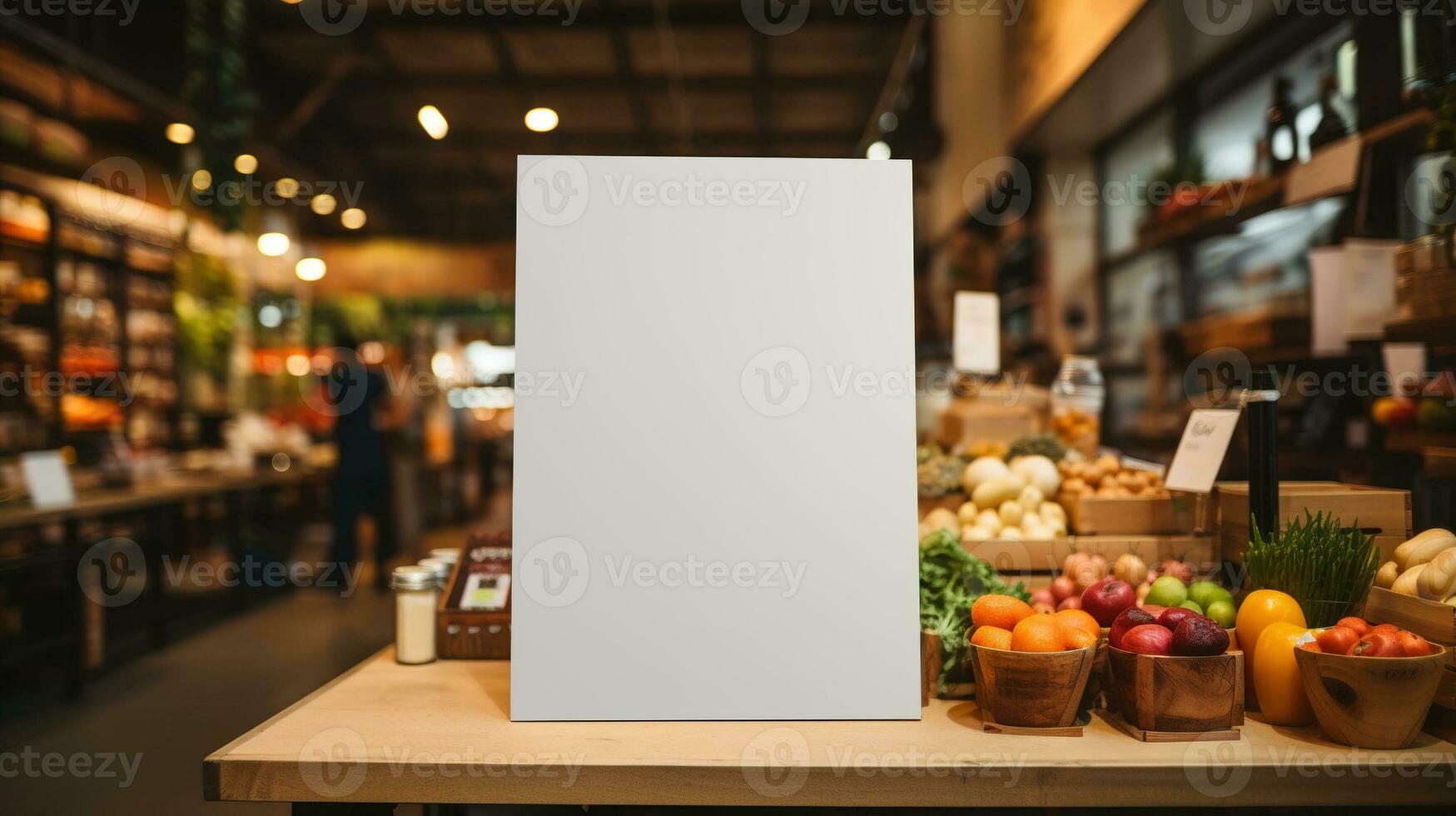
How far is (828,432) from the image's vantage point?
1.50 metres

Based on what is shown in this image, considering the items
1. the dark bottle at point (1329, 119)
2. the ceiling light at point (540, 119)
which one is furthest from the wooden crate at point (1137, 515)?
the ceiling light at point (540, 119)

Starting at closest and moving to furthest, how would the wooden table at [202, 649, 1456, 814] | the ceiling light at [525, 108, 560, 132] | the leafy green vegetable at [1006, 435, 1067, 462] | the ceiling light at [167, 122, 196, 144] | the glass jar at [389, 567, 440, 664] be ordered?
the wooden table at [202, 649, 1456, 814] → the glass jar at [389, 567, 440, 664] → the leafy green vegetable at [1006, 435, 1067, 462] → the ceiling light at [525, 108, 560, 132] → the ceiling light at [167, 122, 196, 144]

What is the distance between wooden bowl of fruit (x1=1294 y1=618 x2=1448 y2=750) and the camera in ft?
4.53

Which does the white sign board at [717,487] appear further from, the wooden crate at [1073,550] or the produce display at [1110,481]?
the produce display at [1110,481]

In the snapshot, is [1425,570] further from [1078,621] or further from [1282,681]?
[1078,621]

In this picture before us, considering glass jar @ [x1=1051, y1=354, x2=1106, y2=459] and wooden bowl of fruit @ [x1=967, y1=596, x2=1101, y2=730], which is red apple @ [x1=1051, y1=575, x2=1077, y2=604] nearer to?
wooden bowl of fruit @ [x1=967, y1=596, x2=1101, y2=730]

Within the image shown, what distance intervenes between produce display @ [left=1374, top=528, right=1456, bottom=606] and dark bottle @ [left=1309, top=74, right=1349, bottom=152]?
5.42 ft

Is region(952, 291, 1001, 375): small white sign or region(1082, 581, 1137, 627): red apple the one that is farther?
region(952, 291, 1001, 375): small white sign

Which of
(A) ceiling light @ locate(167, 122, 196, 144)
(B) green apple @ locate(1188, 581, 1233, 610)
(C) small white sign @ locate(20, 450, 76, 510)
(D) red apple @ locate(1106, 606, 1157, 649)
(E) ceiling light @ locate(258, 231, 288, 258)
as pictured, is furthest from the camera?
(E) ceiling light @ locate(258, 231, 288, 258)

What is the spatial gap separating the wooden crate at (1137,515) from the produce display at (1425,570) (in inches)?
16.6

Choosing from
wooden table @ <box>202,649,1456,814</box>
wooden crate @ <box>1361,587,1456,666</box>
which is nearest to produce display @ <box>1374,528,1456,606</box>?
wooden crate @ <box>1361,587,1456,666</box>

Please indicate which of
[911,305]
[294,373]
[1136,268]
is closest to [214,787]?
[911,305]

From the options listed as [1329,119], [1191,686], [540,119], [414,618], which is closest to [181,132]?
[540,119]

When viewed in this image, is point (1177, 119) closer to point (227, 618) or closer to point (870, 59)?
point (870, 59)
